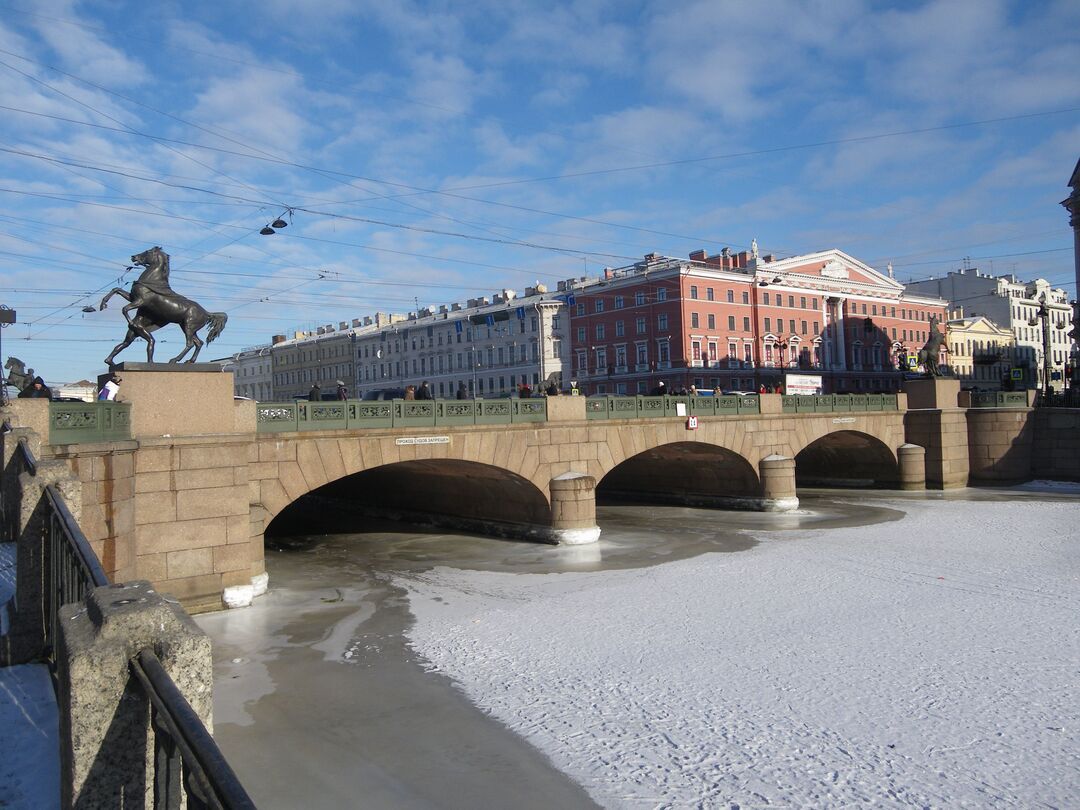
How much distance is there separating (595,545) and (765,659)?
37.0 ft

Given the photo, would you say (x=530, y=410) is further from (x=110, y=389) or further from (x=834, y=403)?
(x=834, y=403)

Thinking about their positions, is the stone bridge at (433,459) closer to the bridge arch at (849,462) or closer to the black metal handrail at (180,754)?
the bridge arch at (849,462)

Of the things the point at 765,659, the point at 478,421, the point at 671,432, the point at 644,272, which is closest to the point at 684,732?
the point at 765,659

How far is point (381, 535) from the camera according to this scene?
26922 millimetres

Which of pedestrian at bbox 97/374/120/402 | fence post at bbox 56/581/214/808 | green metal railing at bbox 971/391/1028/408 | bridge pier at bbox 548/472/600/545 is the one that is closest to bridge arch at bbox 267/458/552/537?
bridge pier at bbox 548/472/600/545

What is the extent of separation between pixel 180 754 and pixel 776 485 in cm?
2907

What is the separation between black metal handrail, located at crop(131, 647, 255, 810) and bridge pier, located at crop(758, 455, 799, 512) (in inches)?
1130

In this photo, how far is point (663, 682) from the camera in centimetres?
1138

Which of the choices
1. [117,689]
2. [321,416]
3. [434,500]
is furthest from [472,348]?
[117,689]

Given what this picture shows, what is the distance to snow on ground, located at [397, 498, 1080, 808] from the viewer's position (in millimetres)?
8633

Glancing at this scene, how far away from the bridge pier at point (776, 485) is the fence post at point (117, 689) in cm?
2853

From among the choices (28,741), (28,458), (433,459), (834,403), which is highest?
(834,403)

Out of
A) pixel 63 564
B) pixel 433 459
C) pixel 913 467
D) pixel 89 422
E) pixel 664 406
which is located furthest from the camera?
pixel 913 467

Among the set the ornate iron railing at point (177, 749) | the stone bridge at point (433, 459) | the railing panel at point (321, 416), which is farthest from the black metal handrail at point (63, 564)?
the railing panel at point (321, 416)
